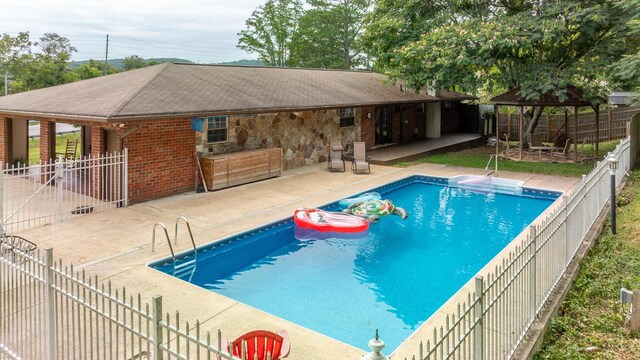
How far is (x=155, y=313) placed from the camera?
339 cm

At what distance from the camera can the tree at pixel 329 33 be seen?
1875 inches

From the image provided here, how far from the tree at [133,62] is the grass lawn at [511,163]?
54062 millimetres

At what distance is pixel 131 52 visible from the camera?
69.7 m

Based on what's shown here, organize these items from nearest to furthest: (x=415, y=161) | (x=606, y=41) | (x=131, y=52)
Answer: (x=606, y=41)
(x=415, y=161)
(x=131, y=52)

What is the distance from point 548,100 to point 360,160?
8.11m

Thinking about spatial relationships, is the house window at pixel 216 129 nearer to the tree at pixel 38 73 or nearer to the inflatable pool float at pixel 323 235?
the inflatable pool float at pixel 323 235

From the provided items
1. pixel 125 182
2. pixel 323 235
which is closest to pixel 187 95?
pixel 125 182

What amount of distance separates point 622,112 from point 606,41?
11.3 metres

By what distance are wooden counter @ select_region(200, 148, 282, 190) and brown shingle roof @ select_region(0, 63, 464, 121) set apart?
4.86 feet

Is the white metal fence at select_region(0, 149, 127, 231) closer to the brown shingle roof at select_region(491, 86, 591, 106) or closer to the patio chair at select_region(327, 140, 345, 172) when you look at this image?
the patio chair at select_region(327, 140, 345, 172)

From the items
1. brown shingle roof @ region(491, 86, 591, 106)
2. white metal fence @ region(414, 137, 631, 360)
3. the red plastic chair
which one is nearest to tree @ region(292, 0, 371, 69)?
brown shingle roof @ region(491, 86, 591, 106)

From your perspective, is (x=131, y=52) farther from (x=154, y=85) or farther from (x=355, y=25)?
(x=154, y=85)

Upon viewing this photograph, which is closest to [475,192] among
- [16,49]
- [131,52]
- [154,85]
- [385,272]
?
[385,272]

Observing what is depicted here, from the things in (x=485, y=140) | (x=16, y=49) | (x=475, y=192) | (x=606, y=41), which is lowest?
(x=475, y=192)
